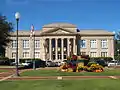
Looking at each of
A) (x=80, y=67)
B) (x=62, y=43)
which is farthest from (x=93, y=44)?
(x=80, y=67)

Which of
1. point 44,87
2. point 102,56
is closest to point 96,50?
point 102,56

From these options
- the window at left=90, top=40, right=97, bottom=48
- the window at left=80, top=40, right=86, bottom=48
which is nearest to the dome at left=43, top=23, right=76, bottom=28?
the window at left=80, top=40, right=86, bottom=48

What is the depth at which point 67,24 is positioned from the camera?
12050cm

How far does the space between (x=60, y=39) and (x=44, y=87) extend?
101 meters

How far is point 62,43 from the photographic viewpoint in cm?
11625

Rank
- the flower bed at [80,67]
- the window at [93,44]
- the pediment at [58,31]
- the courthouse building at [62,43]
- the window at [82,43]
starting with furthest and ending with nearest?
the window at [82,43], the window at [93,44], the courthouse building at [62,43], the pediment at [58,31], the flower bed at [80,67]

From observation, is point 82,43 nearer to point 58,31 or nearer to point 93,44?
point 93,44

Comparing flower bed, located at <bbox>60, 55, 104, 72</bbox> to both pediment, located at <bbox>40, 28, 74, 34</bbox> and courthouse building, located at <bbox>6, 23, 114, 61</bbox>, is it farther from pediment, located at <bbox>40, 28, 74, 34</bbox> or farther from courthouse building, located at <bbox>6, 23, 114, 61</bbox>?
pediment, located at <bbox>40, 28, 74, 34</bbox>

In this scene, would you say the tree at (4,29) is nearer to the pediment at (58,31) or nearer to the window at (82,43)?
the pediment at (58,31)

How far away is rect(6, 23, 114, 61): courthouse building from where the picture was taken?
382ft

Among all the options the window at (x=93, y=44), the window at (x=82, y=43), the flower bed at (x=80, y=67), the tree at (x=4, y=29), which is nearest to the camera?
the flower bed at (x=80, y=67)

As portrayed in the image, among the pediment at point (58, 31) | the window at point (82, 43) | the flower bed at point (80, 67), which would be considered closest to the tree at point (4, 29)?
the flower bed at point (80, 67)

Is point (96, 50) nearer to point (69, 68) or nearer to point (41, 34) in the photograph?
point (41, 34)

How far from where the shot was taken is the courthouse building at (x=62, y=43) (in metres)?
116
